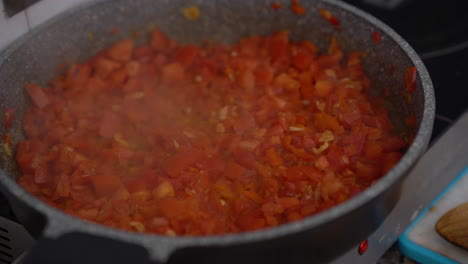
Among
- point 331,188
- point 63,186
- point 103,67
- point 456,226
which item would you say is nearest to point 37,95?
point 103,67

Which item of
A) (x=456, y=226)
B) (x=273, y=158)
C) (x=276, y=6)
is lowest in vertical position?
(x=456, y=226)

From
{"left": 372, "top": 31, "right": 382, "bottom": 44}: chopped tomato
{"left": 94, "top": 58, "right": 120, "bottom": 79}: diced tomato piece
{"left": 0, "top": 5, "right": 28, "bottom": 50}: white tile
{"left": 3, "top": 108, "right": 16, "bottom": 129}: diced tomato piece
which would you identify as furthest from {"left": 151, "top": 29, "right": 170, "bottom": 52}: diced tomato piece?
{"left": 372, "top": 31, "right": 382, "bottom": 44}: chopped tomato

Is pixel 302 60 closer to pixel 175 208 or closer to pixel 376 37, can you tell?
pixel 376 37

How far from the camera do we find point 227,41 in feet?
5.56

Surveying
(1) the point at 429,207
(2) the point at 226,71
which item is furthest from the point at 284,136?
(1) the point at 429,207

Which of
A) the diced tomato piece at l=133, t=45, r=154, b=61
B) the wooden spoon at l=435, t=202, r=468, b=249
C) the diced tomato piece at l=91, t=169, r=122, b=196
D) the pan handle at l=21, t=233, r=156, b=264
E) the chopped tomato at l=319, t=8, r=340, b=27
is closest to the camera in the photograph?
the pan handle at l=21, t=233, r=156, b=264

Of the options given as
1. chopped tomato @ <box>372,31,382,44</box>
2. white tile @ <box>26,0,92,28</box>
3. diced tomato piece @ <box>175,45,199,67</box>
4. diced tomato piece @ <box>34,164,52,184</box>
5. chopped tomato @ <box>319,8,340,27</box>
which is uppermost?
chopped tomato @ <box>372,31,382,44</box>

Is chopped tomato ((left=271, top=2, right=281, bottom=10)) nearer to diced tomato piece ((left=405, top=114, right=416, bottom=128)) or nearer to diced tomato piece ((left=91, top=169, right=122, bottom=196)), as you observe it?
diced tomato piece ((left=405, top=114, right=416, bottom=128))

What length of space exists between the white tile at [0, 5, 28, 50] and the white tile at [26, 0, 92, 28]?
0.09 feet

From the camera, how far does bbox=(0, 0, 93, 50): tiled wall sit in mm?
1325

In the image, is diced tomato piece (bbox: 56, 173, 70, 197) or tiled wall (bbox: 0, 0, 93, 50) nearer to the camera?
diced tomato piece (bbox: 56, 173, 70, 197)

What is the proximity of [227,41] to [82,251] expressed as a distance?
3.28 ft

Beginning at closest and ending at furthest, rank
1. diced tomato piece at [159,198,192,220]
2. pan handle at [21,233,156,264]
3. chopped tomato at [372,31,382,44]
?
pan handle at [21,233,156,264] → diced tomato piece at [159,198,192,220] → chopped tomato at [372,31,382,44]

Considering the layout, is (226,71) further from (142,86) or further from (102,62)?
(102,62)
